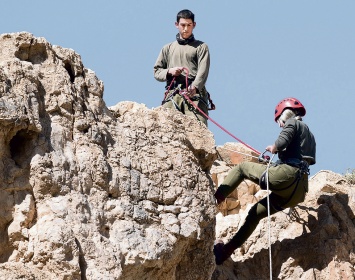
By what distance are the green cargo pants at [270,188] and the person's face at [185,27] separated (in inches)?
96.0

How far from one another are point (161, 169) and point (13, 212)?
6.98 ft

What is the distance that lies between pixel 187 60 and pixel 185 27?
48cm

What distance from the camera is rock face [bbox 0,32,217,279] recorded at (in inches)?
480

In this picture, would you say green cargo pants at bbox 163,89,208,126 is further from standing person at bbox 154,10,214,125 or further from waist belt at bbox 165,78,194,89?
waist belt at bbox 165,78,194,89

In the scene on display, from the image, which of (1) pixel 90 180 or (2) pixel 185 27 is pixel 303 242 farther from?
(1) pixel 90 180

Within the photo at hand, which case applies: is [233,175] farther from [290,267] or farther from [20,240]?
[20,240]

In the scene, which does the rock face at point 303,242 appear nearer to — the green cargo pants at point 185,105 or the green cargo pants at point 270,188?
the green cargo pants at point 270,188

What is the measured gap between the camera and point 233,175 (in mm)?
15156

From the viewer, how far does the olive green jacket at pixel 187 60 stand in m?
16.3

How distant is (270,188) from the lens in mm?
15086

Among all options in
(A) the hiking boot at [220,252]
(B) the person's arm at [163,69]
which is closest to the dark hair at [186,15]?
(B) the person's arm at [163,69]

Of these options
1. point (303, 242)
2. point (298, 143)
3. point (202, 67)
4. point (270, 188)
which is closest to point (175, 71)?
point (202, 67)

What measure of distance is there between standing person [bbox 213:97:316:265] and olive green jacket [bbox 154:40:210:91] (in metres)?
1.42

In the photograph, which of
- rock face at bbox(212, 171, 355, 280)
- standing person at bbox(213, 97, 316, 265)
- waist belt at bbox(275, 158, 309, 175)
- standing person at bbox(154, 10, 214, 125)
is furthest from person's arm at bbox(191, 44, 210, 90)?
rock face at bbox(212, 171, 355, 280)
